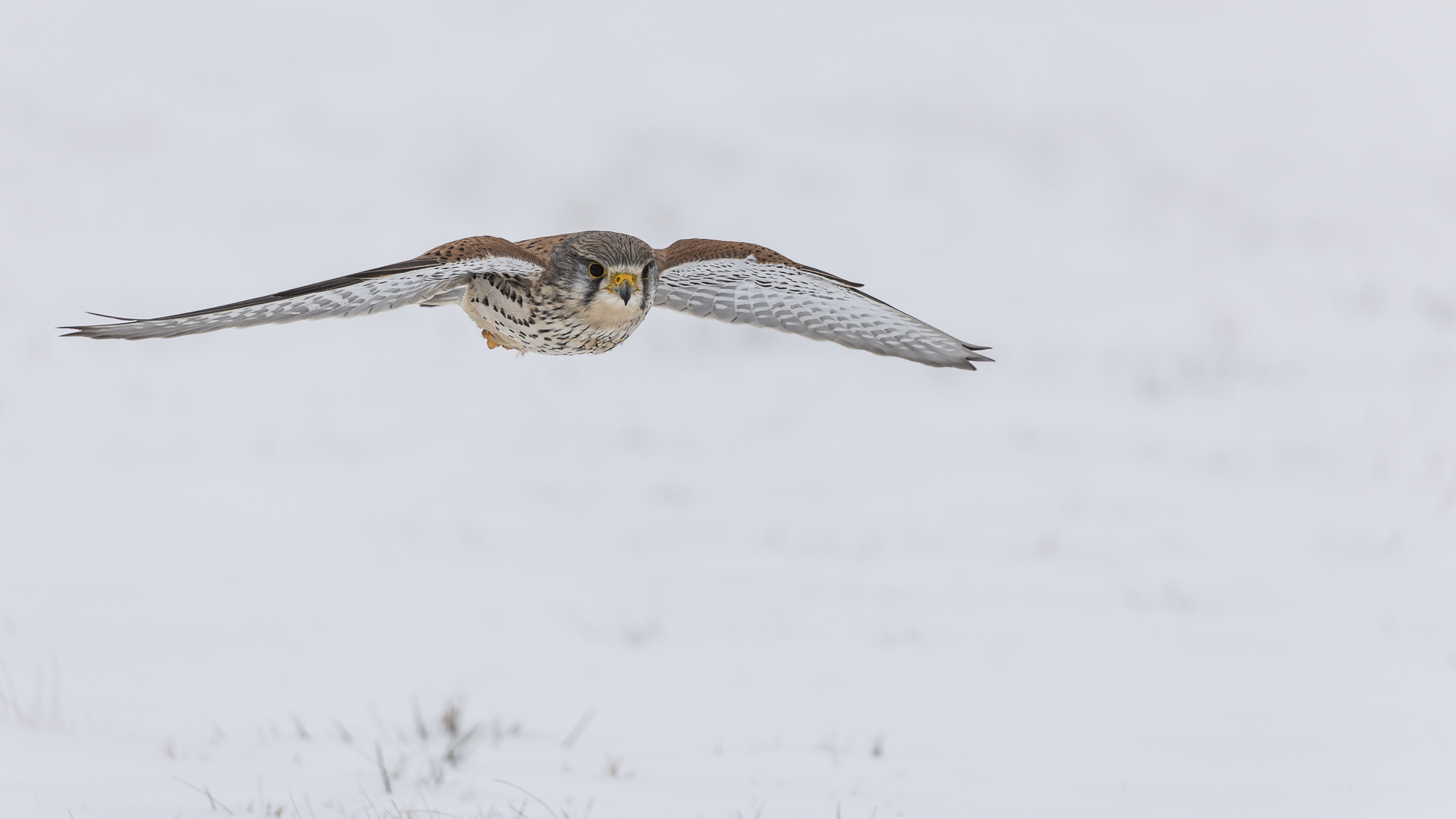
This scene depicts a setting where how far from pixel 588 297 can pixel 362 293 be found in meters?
0.61

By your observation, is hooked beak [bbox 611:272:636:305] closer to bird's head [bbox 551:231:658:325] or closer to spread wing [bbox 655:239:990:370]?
bird's head [bbox 551:231:658:325]

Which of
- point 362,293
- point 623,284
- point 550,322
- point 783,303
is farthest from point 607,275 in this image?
point 783,303

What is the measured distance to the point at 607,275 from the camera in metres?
3.03

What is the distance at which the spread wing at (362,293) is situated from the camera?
8.56ft

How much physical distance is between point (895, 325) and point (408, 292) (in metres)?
1.73

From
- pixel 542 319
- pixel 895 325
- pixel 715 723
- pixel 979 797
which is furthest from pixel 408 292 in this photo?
pixel 715 723

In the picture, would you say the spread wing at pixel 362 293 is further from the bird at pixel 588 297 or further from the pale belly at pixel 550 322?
the pale belly at pixel 550 322

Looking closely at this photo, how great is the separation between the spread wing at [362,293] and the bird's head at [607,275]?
4.1 inches

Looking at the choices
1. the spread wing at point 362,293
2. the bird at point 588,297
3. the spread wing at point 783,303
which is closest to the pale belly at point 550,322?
the bird at point 588,297

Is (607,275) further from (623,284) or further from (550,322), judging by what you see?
(550,322)

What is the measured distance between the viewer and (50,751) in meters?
5.50

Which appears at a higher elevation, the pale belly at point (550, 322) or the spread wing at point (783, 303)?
the spread wing at point (783, 303)

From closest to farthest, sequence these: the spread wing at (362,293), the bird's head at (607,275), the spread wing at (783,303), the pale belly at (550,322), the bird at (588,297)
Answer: the spread wing at (362,293) → the bird at (588,297) → the bird's head at (607,275) → the pale belly at (550,322) → the spread wing at (783,303)

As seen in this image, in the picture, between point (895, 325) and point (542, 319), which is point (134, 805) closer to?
point (542, 319)
